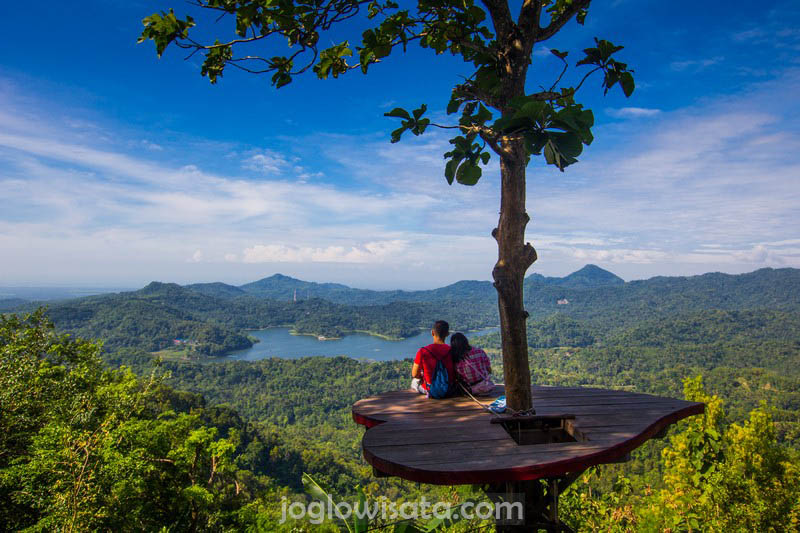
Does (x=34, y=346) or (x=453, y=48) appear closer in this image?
(x=453, y=48)

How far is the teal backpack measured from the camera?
286 centimetres

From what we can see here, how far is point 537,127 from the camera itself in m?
1.38

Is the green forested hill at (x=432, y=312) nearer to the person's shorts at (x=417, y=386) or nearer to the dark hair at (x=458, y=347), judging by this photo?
the person's shorts at (x=417, y=386)

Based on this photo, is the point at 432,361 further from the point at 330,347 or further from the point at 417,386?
the point at 330,347

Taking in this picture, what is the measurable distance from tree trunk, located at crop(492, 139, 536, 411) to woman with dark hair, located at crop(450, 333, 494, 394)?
71 cm

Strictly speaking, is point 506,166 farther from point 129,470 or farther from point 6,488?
point 6,488

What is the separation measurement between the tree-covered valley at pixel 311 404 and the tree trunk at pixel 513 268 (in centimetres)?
87

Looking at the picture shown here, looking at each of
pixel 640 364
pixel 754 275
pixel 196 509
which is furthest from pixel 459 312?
pixel 196 509

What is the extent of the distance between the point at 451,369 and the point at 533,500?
0.97 m

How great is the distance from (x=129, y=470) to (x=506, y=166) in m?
4.07

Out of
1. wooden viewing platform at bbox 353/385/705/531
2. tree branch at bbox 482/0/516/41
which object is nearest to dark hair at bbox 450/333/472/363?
wooden viewing platform at bbox 353/385/705/531

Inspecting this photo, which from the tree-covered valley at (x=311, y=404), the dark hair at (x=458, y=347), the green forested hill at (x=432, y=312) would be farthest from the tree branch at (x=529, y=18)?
the green forested hill at (x=432, y=312)

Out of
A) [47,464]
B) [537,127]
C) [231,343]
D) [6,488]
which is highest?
[537,127]

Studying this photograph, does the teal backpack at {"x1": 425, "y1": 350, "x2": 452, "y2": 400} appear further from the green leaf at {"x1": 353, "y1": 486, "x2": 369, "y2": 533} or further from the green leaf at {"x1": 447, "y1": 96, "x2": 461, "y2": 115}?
the green leaf at {"x1": 447, "y1": 96, "x2": 461, "y2": 115}
